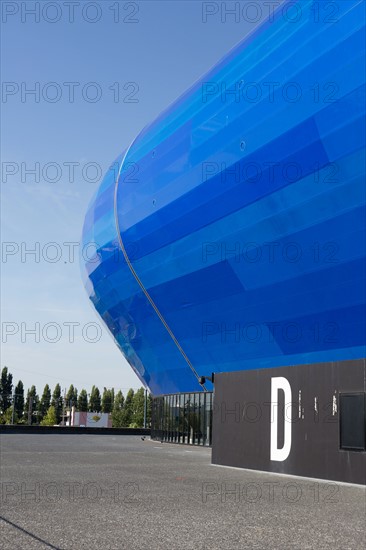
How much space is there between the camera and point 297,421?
60.1 feet

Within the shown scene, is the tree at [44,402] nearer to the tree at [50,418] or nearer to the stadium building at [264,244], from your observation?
the tree at [50,418]

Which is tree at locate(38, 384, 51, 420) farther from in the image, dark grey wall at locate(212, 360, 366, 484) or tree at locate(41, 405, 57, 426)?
dark grey wall at locate(212, 360, 366, 484)

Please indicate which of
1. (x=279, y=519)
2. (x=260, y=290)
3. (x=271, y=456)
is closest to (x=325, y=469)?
(x=271, y=456)

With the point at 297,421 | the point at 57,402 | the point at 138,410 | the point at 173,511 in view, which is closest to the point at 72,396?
the point at 57,402

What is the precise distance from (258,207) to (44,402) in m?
134

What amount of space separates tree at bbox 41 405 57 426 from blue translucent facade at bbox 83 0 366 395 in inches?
4077

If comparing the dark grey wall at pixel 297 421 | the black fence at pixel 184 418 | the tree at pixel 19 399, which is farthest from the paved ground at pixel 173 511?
the tree at pixel 19 399

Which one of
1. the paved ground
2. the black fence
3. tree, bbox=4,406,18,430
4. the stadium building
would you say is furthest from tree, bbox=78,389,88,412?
the paved ground

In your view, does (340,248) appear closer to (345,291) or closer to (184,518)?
(345,291)

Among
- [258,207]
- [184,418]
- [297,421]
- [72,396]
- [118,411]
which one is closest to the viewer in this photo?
[297,421]

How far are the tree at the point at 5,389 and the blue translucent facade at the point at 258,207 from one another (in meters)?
110

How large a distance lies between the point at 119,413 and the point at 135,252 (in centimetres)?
9780

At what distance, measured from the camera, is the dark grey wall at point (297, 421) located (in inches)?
661

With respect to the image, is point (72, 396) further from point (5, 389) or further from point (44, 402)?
point (5, 389)
